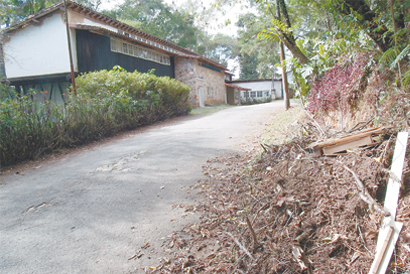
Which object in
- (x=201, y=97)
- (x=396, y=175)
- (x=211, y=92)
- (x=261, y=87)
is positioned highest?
(x=261, y=87)

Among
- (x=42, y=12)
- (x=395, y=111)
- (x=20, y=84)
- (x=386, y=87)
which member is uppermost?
(x=42, y=12)

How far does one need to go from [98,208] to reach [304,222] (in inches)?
113

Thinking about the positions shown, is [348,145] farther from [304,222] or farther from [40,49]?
[40,49]

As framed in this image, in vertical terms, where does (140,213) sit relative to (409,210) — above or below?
below

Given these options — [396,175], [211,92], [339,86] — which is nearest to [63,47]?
[211,92]

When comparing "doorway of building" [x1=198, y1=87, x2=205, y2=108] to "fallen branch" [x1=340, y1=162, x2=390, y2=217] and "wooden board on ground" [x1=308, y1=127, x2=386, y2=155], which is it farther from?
"fallen branch" [x1=340, y1=162, x2=390, y2=217]

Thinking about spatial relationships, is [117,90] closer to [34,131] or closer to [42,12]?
[34,131]

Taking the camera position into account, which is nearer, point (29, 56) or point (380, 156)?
point (380, 156)

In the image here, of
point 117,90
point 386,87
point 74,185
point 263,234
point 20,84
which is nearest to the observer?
point 263,234

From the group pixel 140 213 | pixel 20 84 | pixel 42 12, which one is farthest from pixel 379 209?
pixel 20 84

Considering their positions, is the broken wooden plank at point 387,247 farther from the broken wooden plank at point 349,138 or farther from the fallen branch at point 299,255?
the broken wooden plank at point 349,138

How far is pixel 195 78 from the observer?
74.8 ft

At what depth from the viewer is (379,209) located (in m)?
2.25

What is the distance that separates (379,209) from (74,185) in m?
4.63
